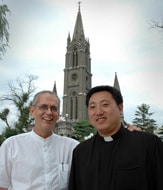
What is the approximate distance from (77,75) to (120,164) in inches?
2428

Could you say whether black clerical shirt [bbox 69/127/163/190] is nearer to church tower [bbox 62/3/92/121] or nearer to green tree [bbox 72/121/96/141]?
green tree [bbox 72/121/96/141]

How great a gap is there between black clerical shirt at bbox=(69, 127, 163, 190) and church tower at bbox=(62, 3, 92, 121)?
181 feet

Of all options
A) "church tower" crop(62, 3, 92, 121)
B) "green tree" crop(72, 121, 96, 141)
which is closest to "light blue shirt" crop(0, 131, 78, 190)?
"green tree" crop(72, 121, 96, 141)

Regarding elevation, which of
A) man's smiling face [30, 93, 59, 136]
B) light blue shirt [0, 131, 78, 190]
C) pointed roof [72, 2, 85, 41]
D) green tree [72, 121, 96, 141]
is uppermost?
pointed roof [72, 2, 85, 41]

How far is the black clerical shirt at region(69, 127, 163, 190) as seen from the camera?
238 cm

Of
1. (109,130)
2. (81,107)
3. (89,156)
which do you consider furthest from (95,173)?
(81,107)

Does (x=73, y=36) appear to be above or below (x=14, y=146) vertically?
above

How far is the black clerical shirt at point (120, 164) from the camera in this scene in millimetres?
2379

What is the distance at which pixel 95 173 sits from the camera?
2570 millimetres

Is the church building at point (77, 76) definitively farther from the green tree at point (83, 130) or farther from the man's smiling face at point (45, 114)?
the man's smiling face at point (45, 114)

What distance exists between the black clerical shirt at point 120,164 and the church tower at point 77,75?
55211 millimetres

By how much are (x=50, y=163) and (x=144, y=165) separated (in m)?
1.02

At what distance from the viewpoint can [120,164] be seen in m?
2.49

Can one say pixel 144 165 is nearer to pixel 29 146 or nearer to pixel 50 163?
pixel 50 163
